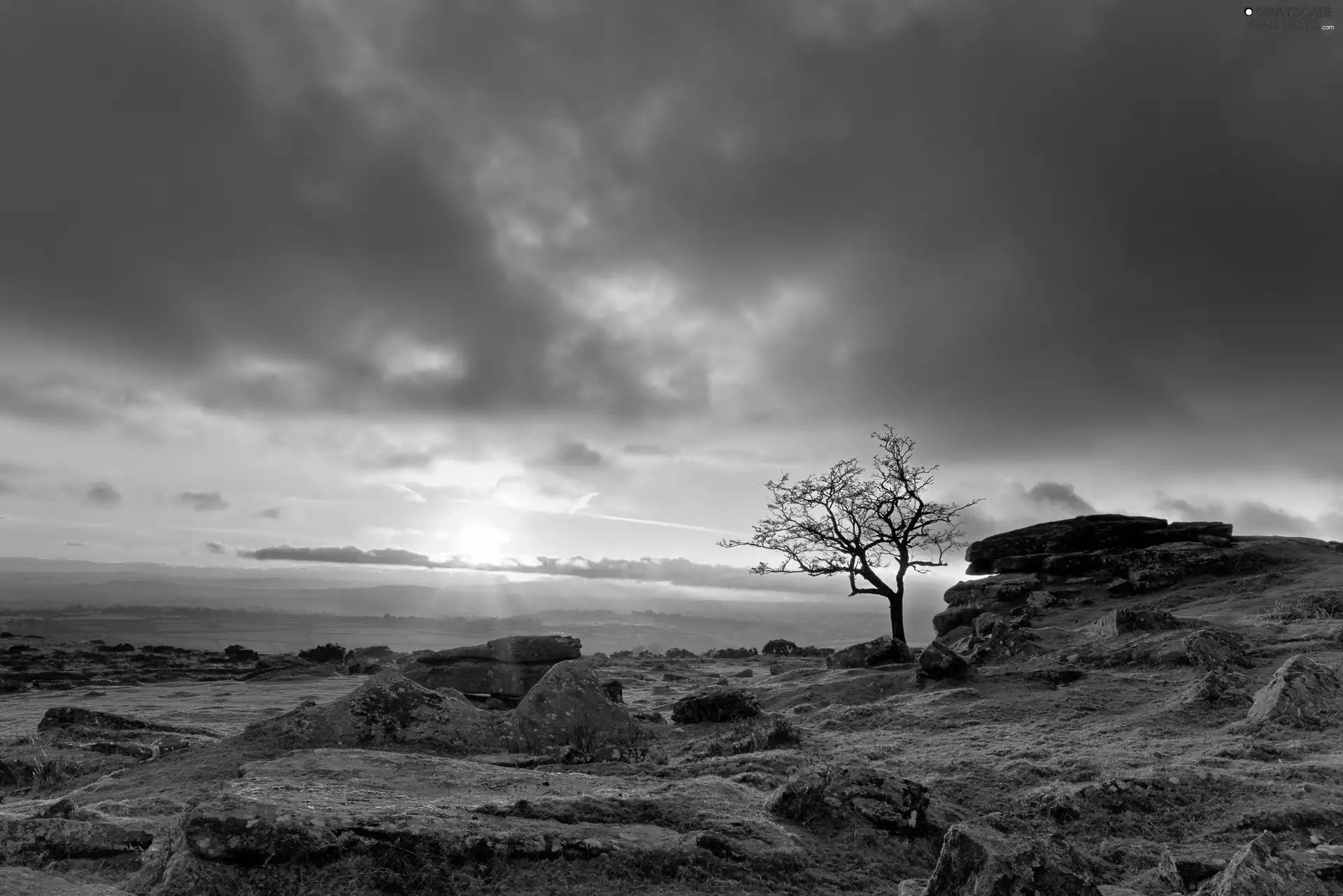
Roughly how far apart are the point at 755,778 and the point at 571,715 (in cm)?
499

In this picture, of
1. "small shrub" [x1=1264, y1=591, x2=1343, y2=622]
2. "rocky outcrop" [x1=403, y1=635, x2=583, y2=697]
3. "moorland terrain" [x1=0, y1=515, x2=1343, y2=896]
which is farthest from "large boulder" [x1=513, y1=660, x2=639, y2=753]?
"small shrub" [x1=1264, y1=591, x2=1343, y2=622]

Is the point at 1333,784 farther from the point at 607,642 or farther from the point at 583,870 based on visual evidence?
the point at 607,642

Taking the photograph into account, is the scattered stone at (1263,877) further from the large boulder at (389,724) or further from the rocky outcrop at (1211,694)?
the large boulder at (389,724)

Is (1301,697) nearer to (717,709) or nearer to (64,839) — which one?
(717,709)

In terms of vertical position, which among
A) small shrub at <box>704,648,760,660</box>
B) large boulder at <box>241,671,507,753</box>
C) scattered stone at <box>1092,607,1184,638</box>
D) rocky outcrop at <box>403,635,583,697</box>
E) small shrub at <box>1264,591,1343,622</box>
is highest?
small shrub at <box>1264,591,1343,622</box>

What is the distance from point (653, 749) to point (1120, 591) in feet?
84.1

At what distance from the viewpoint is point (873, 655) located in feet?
73.5

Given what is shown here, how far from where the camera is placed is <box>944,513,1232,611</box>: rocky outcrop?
29547 mm

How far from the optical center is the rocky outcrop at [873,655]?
22250mm

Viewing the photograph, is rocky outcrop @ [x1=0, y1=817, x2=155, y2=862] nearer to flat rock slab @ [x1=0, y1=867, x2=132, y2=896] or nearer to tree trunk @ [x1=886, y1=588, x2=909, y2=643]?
flat rock slab @ [x1=0, y1=867, x2=132, y2=896]

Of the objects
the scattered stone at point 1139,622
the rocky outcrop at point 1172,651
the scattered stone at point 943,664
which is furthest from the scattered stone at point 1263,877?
the scattered stone at point 1139,622

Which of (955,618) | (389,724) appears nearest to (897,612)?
(955,618)

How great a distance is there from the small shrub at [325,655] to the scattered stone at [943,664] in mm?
33105

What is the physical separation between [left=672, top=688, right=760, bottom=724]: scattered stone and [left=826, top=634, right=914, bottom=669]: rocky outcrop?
761 cm
